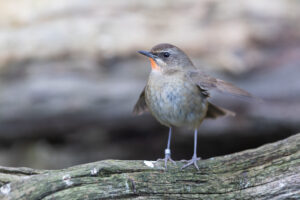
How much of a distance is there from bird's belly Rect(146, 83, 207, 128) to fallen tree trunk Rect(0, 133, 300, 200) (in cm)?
64

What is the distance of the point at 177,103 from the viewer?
5168 mm

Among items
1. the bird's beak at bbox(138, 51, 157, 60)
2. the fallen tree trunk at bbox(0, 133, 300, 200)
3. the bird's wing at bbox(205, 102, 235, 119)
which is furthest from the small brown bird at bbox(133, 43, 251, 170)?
the bird's wing at bbox(205, 102, 235, 119)

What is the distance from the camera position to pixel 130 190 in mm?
4344

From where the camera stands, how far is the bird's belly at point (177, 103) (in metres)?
5.18

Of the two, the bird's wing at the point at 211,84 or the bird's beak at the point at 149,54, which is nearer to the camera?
the bird's wing at the point at 211,84

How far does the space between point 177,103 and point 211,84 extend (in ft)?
1.42

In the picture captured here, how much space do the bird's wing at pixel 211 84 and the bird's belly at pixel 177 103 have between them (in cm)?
10

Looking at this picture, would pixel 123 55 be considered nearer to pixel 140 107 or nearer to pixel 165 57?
pixel 140 107

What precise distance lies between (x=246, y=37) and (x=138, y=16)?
176cm

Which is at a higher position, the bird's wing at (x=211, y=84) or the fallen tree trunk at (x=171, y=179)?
the bird's wing at (x=211, y=84)

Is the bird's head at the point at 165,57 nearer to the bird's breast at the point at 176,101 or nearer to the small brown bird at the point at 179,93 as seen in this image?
the small brown bird at the point at 179,93

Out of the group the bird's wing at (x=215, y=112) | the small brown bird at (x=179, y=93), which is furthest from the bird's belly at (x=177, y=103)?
the bird's wing at (x=215, y=112)

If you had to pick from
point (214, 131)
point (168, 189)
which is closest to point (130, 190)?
point (168, 189)

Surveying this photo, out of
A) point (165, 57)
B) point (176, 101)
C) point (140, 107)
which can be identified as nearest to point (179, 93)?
point (176, 101)
